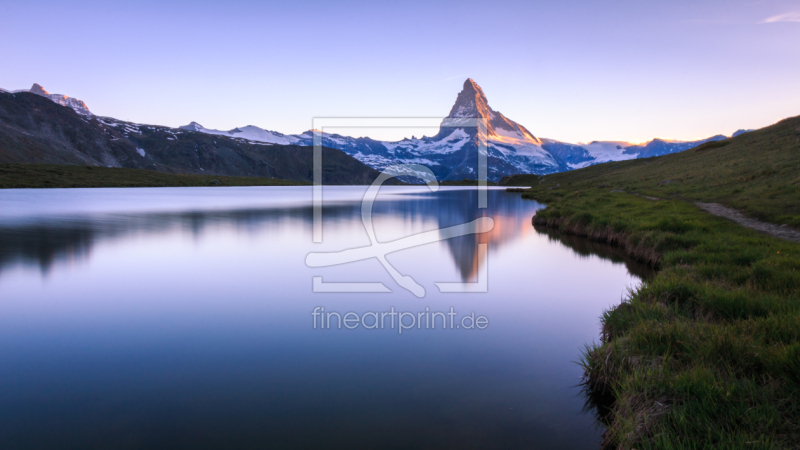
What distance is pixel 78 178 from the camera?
131 meters

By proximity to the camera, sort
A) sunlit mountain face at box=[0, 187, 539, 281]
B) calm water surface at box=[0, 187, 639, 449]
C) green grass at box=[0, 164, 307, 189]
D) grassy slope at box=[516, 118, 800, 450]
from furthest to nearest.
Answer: green grass at box=[0, 164, 307, 189], sunlit mountain face at box=[0, 187, 539, 281], calm water surface at box=[0, 187, 639, 449], grassy slope at box=[516, 118, 800, 450]

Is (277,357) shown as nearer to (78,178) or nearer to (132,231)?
(132,231)

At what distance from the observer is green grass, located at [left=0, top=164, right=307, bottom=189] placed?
4402 inches

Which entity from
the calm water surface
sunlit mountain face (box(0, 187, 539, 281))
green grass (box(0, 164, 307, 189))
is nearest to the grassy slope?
the calm water surface

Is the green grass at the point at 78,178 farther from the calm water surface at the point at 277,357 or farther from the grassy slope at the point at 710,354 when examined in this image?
the grassy slope at the point at 710,354

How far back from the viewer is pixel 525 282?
18609 mm

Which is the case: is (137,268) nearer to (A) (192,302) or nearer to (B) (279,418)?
(A) (192,302)

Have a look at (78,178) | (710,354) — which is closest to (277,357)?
(710,354)

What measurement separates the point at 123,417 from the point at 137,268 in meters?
14.8

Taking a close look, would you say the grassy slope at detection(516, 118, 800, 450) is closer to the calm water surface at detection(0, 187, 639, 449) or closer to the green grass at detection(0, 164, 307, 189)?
the calm water surface at detection(0, 187, 639, 449)

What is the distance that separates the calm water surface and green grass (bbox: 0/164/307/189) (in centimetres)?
12214

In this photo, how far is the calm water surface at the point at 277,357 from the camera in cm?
720

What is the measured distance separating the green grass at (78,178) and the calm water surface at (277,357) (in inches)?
4809

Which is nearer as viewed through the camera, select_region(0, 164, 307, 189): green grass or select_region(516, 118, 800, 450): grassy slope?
Answer: select_region(516, 118, 800, 450): grassy slope
